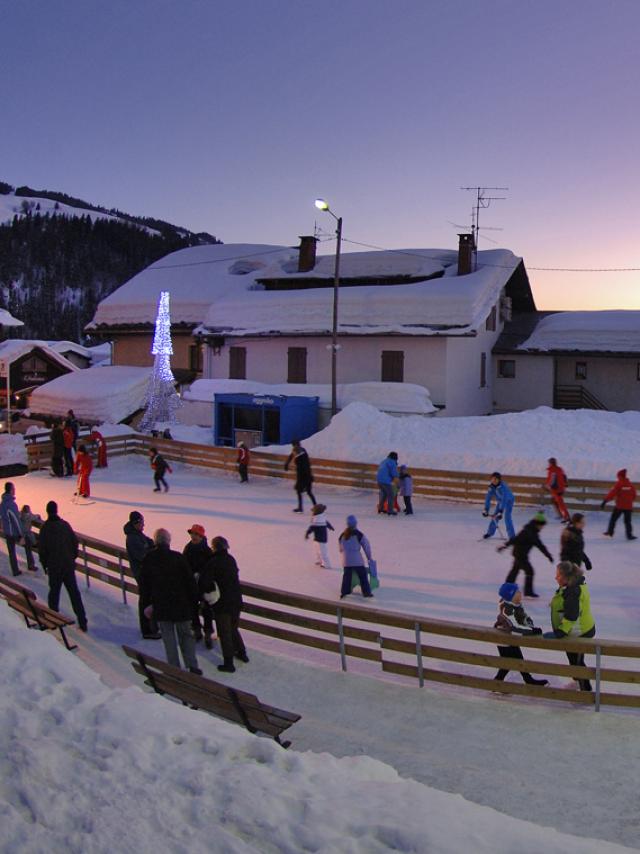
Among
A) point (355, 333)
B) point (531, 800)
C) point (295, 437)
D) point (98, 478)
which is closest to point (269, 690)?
point (531, 800)

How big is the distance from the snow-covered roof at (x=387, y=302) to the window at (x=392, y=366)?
3.31 ft

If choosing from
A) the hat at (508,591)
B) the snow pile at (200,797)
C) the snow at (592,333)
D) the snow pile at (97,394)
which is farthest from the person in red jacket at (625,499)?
the snow pile at (97,394)

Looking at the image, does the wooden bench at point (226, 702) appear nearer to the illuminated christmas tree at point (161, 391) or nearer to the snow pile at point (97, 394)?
the illuminated christmas tree at point (161, 391)

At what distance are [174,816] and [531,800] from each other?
2.84 meters

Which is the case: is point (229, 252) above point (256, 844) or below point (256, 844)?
above

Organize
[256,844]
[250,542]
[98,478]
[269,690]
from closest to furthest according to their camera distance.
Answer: [256,844], [269,690], [250,542], [98,478]

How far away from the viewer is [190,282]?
42469mm

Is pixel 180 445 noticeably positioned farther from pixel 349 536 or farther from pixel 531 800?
pixel 531 800

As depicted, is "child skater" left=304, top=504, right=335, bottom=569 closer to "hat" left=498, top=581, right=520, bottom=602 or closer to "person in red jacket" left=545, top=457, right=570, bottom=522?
"hat" left=498, top=581, right=520, bottom=602

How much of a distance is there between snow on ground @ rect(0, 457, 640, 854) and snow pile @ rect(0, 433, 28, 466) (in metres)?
18.2

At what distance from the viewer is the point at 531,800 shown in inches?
230

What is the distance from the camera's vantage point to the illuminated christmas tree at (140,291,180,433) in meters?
33.6

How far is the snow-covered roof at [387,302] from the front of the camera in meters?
28.7

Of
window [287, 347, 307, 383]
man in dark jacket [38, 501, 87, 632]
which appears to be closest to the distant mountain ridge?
window [287, 347, 307, 383]
